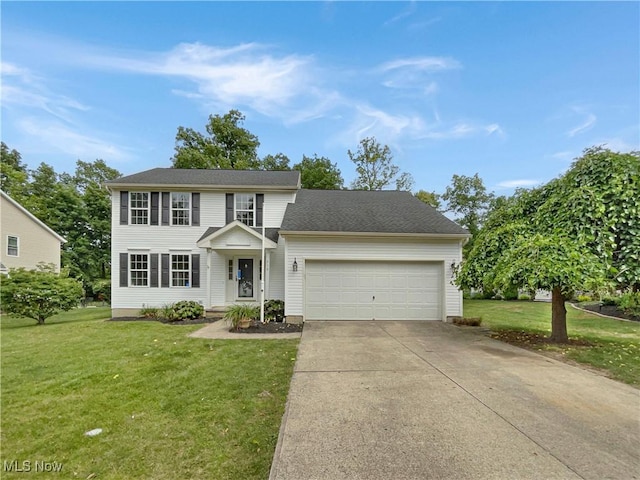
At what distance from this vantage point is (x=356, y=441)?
305cm

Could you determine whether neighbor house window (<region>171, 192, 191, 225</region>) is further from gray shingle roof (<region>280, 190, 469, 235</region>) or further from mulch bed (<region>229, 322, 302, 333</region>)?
mulch bed (<region>229, 322, 302, 333</region>)

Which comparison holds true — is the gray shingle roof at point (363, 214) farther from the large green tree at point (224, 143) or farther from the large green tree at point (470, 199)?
the large green tree at point (224, 143)

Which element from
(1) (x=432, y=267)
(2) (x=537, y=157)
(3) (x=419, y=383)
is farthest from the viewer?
(2) (x=537, y=157)

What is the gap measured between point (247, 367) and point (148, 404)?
182 centimetres

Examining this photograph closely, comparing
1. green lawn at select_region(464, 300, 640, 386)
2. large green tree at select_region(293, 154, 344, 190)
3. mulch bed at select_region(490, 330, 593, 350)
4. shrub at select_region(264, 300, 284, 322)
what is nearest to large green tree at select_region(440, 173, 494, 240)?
large green tree at select_region(293, 154, 344, 190)

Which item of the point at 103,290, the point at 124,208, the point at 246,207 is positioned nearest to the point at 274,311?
the point at 246,207

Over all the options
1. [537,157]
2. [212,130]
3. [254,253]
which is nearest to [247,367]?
[254,253]

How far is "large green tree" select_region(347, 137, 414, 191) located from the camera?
1044 inches

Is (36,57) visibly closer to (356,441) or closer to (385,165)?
(356,441)

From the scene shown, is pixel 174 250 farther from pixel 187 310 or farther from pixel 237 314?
pixel 237 314

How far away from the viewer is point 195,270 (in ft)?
40.7

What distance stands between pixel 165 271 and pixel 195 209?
2.82 meters

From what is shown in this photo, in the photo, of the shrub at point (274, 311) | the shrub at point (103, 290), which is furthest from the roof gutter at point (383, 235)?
the shrub at point (103, 290)

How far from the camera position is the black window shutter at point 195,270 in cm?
1238
